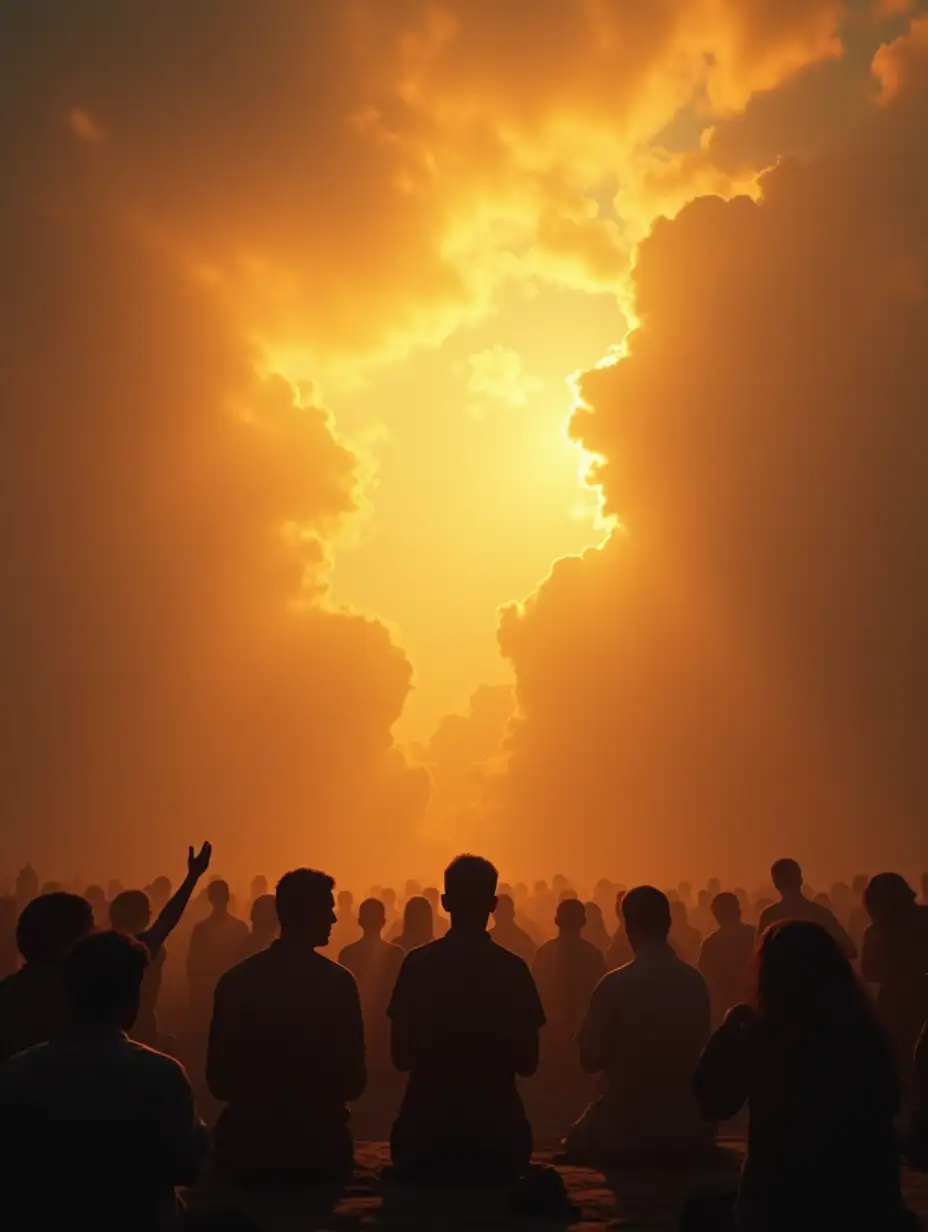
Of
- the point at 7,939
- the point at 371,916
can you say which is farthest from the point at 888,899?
the point at 7,939

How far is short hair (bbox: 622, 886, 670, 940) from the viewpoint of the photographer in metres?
7.54

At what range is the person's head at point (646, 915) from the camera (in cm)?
754

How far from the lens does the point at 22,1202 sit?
3.78 meters

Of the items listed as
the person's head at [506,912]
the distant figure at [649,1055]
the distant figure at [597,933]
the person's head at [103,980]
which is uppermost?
the person's head at [506,912]

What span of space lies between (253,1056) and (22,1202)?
2.65 metres

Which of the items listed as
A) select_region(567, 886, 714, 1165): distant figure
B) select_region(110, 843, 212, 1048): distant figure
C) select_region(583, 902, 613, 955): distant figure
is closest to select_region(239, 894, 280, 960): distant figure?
select_region(110, 843, 212, 1048): distant figure

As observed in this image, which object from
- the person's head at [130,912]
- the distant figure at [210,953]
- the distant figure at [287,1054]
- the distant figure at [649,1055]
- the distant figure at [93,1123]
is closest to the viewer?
the distant figure at [93,1123]

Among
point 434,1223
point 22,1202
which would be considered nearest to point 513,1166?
point 434,1223

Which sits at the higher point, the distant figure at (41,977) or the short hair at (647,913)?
the short hair at (647,913)

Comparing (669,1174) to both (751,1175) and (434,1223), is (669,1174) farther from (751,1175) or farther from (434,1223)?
(751,1175)

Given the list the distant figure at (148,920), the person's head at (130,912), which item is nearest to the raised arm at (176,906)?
the distant figure at (148,920)

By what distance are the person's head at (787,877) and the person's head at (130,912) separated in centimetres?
646

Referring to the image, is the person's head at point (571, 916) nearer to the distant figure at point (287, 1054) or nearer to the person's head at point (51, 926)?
the distant figure at point (287, 1054)

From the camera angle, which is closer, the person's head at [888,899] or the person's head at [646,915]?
the person's head at [646,915]
